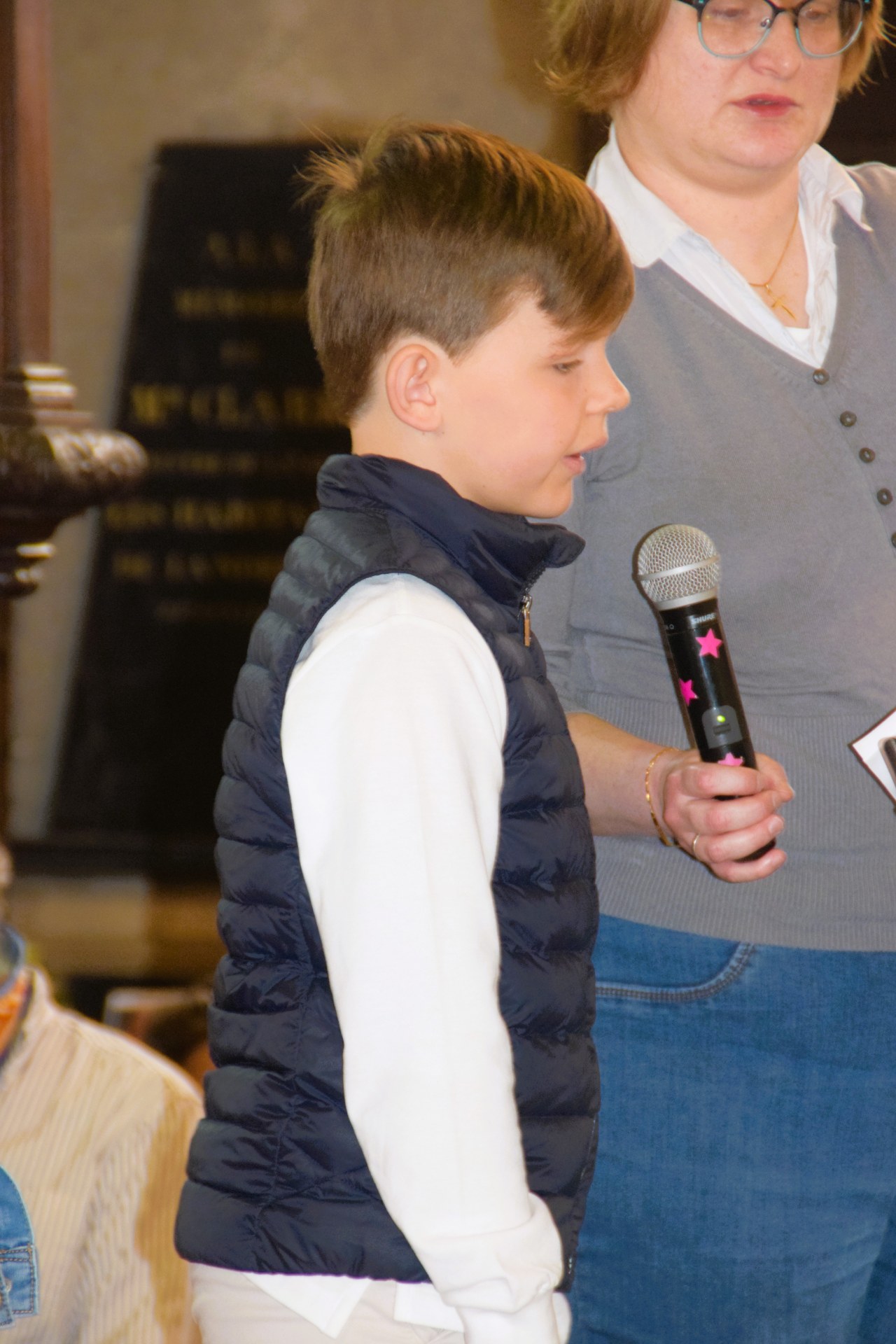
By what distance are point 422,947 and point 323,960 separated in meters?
0.11

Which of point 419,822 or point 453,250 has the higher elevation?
point 453,250

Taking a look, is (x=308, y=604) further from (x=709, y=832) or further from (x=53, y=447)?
(x=53, y=447)

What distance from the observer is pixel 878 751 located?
1.13 m

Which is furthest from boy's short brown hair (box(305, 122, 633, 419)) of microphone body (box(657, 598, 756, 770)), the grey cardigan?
microphone body (box(657, 598, 756, 770))

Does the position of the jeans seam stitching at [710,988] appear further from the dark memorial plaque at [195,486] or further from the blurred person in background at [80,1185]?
the dark memorial plaque at [195,486]

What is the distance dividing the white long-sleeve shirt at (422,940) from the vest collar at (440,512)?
0.10 m

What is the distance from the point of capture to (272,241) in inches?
151

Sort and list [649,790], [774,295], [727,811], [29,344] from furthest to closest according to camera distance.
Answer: [29,344] < [774,295] < [649,790] < [727,811]

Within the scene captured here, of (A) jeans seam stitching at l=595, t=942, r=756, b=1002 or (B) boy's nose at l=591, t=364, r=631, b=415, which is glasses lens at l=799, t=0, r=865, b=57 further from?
(A) jeans seam stitching at l=595, t=942, r=756, b=1002

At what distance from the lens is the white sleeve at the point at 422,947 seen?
2.86ft

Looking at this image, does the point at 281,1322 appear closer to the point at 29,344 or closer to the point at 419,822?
the point at 419,822

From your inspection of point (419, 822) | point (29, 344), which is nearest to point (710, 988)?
point (419, 822)

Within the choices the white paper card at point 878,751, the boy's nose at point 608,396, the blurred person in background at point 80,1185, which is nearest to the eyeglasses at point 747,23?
the boy's nose at point 608,396

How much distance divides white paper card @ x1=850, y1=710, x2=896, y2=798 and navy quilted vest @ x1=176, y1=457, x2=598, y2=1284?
24cm
